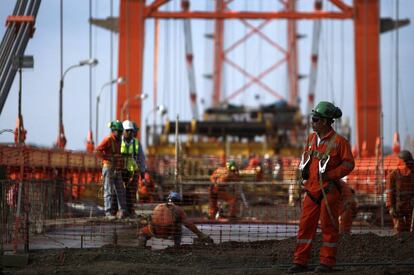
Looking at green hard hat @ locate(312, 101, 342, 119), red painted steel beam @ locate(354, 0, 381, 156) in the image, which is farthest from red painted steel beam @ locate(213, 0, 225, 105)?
green hard hat @ locate(312, 101, 342, 119)

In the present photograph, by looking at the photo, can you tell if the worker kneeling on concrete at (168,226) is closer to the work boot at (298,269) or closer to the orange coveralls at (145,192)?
the work boot at (298,269)

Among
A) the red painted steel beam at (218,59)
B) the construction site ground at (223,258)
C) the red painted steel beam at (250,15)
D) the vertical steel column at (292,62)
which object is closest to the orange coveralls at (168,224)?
the construction site ground at (223,258)

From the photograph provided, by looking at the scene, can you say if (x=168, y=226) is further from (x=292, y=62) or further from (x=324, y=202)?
(x=292, y=62)

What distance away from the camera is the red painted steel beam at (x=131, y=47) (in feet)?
139

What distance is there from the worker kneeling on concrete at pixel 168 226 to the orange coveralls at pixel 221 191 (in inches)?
310

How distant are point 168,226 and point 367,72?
29.6m

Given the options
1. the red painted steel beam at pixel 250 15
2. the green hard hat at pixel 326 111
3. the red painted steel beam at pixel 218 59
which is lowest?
the green hard hat at pixel 326 111

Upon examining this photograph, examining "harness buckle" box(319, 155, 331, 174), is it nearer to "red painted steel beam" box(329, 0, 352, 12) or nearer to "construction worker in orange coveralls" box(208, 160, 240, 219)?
"construction worker in orange coveralls" box(208, 160, 240, 219)

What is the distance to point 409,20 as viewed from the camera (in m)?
45.3

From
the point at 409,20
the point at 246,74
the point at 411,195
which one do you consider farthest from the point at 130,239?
the point at 246,74

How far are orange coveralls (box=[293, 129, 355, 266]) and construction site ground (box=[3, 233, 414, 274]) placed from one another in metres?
0.24

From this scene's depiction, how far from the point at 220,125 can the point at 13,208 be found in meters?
34.7

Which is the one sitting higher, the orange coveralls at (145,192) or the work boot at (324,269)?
the orange coveralls at (145,192)

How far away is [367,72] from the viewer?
41.8 m
